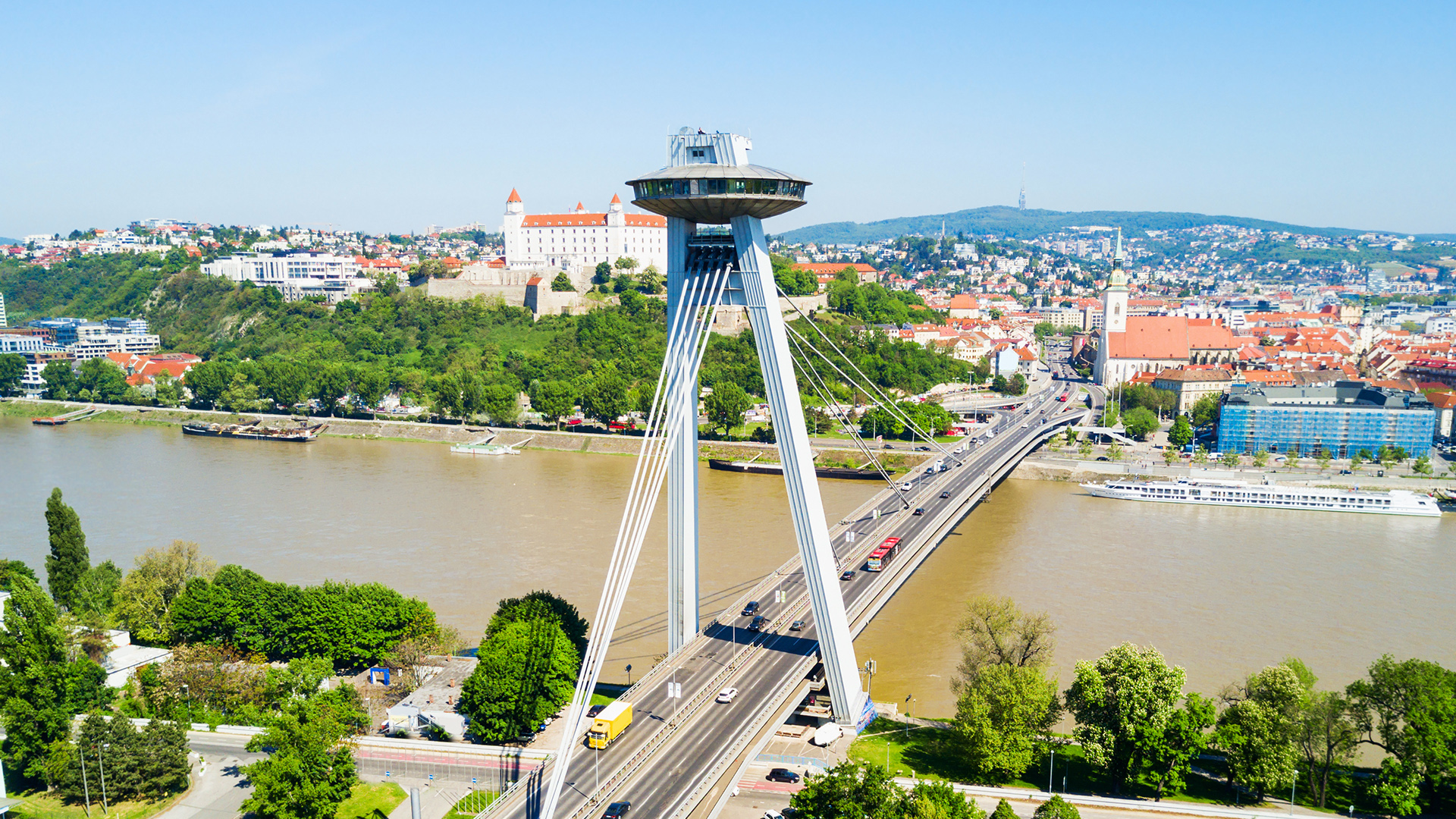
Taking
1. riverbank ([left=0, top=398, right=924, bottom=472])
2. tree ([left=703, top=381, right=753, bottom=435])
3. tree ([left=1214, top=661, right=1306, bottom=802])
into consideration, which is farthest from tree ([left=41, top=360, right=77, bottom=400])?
tree ([left=1214, top=661, right=1306, bottom=802])

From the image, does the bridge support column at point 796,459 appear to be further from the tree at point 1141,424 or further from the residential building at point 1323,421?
the tree at point 1141,424

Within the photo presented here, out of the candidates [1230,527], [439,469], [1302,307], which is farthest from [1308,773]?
[1302,307]

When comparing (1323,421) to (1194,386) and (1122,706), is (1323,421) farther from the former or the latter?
(1122,706)

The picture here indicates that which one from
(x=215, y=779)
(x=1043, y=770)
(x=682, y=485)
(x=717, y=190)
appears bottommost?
(x=215, y=779)

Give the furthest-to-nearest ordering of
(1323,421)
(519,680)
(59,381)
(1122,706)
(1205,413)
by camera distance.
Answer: (59,381) → (1205,413) → (1323,421) → (519,680) → (1122,706)

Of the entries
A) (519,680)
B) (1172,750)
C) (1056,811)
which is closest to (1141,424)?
(1172,750)

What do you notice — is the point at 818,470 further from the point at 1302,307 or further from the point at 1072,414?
the point at 1302,307
